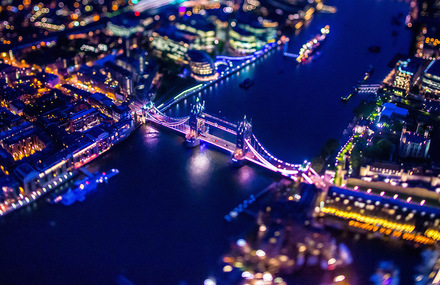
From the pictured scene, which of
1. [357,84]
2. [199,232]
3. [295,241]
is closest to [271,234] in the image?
[295,241]

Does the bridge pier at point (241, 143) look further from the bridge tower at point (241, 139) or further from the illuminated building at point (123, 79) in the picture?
Answer: the illuminated building at point (123, 79)

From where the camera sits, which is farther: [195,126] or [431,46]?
[431,46]

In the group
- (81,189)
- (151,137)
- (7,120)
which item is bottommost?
(81,189)

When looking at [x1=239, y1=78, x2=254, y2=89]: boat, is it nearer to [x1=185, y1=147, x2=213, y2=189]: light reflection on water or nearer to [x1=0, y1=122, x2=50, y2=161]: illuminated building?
[x1=185, y1=147, x2=213, y2=189]: light reflection on water

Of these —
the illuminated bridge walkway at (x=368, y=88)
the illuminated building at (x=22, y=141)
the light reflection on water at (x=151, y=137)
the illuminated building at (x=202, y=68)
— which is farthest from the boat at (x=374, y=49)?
the illuminated building at (x=22, y=141)

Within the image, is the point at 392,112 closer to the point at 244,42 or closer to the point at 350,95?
the point at 350,95

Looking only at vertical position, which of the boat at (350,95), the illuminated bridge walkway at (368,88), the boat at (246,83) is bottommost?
the boat at (246,83)

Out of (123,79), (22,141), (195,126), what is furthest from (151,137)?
(22,141)
